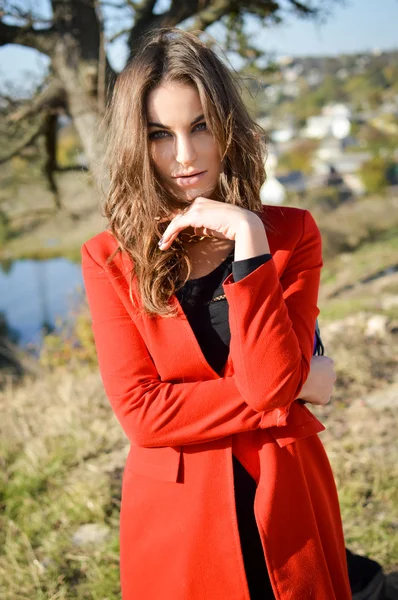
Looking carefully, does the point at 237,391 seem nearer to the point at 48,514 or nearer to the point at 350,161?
the point at 48,514

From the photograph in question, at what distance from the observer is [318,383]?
5.18 feet

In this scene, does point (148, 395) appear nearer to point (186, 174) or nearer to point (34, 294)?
point (186, 174)

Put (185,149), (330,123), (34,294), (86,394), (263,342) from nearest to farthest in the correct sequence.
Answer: (263,342) < (185,149) < (86,394) < (34,294) < (330,123)

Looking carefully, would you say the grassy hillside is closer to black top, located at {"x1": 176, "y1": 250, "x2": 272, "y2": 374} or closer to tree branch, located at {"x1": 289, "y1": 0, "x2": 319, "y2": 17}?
black top, located at {"x1": 176, "y1": 250, "x2": 272, "y2": 374}

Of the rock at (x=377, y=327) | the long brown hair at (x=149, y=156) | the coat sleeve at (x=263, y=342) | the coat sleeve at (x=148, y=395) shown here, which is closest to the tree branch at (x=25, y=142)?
the rock at (x=377, y=327)

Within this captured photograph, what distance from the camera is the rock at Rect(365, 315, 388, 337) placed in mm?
5090

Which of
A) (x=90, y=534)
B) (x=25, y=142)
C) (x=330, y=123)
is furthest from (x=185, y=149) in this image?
(x=330, y=123)

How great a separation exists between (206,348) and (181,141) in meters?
0.59

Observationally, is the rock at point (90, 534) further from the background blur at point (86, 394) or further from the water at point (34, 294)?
the water at point (34, 294)

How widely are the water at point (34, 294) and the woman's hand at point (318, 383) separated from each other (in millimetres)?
12795

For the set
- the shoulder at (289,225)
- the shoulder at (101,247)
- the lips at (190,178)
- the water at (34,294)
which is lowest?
the water at (34,294)

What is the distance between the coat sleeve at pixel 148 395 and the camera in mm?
1434

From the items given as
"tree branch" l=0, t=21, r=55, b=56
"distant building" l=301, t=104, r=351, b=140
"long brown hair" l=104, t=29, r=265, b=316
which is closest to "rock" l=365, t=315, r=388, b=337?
"long brown hair" l=104, t=29, r=265, b=316

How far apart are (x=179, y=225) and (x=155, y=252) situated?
136mm
